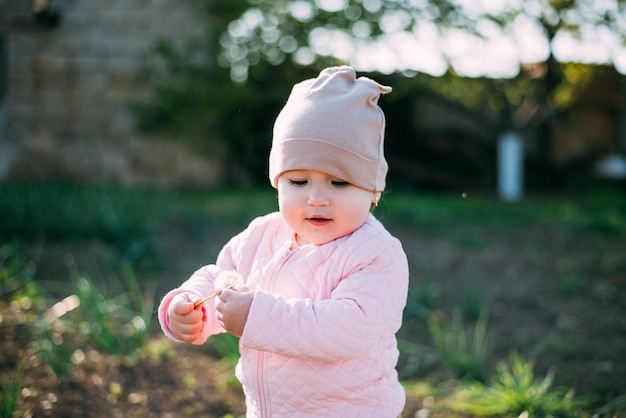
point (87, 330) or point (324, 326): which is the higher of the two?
point (324, 326)

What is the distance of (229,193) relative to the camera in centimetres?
884

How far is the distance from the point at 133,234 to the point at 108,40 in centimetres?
543

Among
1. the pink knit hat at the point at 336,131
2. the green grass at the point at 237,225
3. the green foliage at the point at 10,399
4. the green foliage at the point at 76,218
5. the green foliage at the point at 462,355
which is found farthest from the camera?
the green foliage at the point at 76,218

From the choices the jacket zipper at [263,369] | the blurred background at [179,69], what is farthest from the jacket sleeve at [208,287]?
the blurred background at [179,69]

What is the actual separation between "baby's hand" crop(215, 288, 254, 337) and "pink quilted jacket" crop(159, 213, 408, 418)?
2 cm

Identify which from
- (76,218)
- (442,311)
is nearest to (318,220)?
(442,311)

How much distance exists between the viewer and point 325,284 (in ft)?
5.72

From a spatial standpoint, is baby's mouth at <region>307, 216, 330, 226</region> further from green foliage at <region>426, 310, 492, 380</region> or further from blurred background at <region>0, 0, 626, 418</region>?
green foliage at <region>426, 310, 492, 380</region>

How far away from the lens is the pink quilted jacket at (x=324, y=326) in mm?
1617

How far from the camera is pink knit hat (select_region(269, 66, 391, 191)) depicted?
5.61 feet

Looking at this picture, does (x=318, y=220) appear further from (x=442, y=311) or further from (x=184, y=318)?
(x=442, y=311)

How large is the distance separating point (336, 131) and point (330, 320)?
472 mm

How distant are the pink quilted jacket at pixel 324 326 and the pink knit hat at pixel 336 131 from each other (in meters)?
0.18

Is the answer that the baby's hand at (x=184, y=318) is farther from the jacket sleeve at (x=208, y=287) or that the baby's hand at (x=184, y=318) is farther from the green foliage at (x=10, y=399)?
the green foliage at (x=10, y=399)
